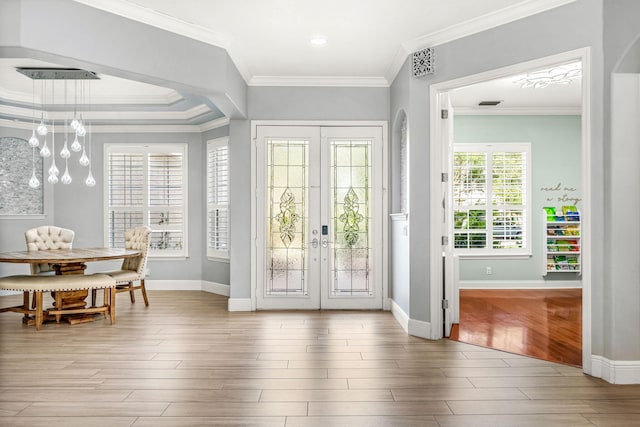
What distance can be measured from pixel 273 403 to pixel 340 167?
3.42m

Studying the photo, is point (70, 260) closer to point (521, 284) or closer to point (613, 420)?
point (613, 420)

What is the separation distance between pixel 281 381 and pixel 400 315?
2.12m

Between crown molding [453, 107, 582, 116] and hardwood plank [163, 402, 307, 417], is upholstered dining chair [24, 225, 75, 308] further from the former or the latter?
crown molding [453, 107, 582, 116]

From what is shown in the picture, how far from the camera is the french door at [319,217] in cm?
579

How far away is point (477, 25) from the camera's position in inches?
159

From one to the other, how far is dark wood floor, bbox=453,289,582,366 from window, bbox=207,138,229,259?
11.8 ft

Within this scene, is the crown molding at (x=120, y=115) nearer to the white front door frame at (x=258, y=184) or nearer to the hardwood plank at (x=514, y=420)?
the white front door frame at (x=258, y=184)

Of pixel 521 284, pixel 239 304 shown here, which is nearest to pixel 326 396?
pixel 239 304

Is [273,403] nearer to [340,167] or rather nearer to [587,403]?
[587,403]

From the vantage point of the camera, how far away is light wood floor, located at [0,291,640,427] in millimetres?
2752

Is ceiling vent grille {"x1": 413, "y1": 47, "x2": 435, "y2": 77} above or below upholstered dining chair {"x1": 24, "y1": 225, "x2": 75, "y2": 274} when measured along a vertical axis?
above

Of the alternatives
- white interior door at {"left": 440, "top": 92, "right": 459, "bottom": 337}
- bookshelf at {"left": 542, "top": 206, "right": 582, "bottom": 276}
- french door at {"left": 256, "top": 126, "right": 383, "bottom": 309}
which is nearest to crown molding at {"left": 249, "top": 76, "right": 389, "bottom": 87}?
french door at {"left": 256, "top": 126, "right": 383, "bottom": 309}

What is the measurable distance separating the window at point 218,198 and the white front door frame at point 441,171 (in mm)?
3511

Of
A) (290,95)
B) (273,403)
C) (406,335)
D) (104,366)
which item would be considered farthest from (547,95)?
(104,366)
